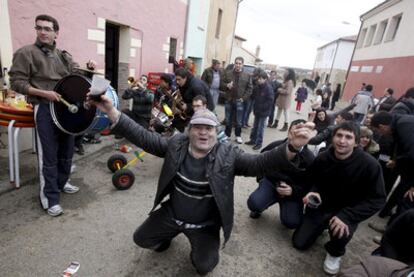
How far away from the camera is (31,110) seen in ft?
11.0

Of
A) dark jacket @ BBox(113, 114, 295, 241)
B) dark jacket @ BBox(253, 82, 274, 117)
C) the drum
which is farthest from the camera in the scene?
dark jacket @ BBox(253, 82, 274, 117)

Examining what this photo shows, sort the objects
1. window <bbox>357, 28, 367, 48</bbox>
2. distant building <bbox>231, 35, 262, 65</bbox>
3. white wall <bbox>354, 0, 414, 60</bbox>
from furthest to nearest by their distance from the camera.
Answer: distant building <bbox>231, 35, 262, 65</bbox> < window <bbox>357, 28, 367, 48</bbox> < white wall <bbox>354, 0, 414, 60</bbox>

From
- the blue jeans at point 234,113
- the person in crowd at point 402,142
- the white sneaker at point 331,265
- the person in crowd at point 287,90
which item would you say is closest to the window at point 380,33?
the person in crowd at point 287,90

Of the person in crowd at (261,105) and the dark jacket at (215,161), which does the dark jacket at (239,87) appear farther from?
the dark jacket at (215,161)

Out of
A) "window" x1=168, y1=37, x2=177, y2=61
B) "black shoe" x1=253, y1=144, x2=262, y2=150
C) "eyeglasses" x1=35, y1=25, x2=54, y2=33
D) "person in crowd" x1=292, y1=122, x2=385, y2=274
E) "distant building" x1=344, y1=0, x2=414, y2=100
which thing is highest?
"distant building" x1=344, y1=0, x2=414, y2=100

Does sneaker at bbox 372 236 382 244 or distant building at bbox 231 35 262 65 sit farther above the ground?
distant building at bbox 231 35 262 65

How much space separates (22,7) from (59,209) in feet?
10.6

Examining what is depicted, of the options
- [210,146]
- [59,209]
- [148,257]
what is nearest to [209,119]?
[210,146]

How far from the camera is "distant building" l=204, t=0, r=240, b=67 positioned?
1462cm

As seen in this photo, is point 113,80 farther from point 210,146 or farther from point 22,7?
point 210,146

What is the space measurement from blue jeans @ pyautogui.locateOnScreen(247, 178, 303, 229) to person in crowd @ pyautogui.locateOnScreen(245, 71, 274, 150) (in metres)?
3.27

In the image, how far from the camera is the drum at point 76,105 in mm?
2883

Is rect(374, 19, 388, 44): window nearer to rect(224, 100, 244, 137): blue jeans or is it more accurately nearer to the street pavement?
rect(224, 100, 244, 137): blue jeans

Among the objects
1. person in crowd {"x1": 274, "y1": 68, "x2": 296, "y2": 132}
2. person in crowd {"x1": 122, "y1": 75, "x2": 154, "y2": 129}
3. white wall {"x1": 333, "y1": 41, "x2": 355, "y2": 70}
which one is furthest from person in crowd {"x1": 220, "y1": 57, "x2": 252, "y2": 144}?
white wall {"x1": 333, "y1": 41, "x2": 355, "y2": 70}
